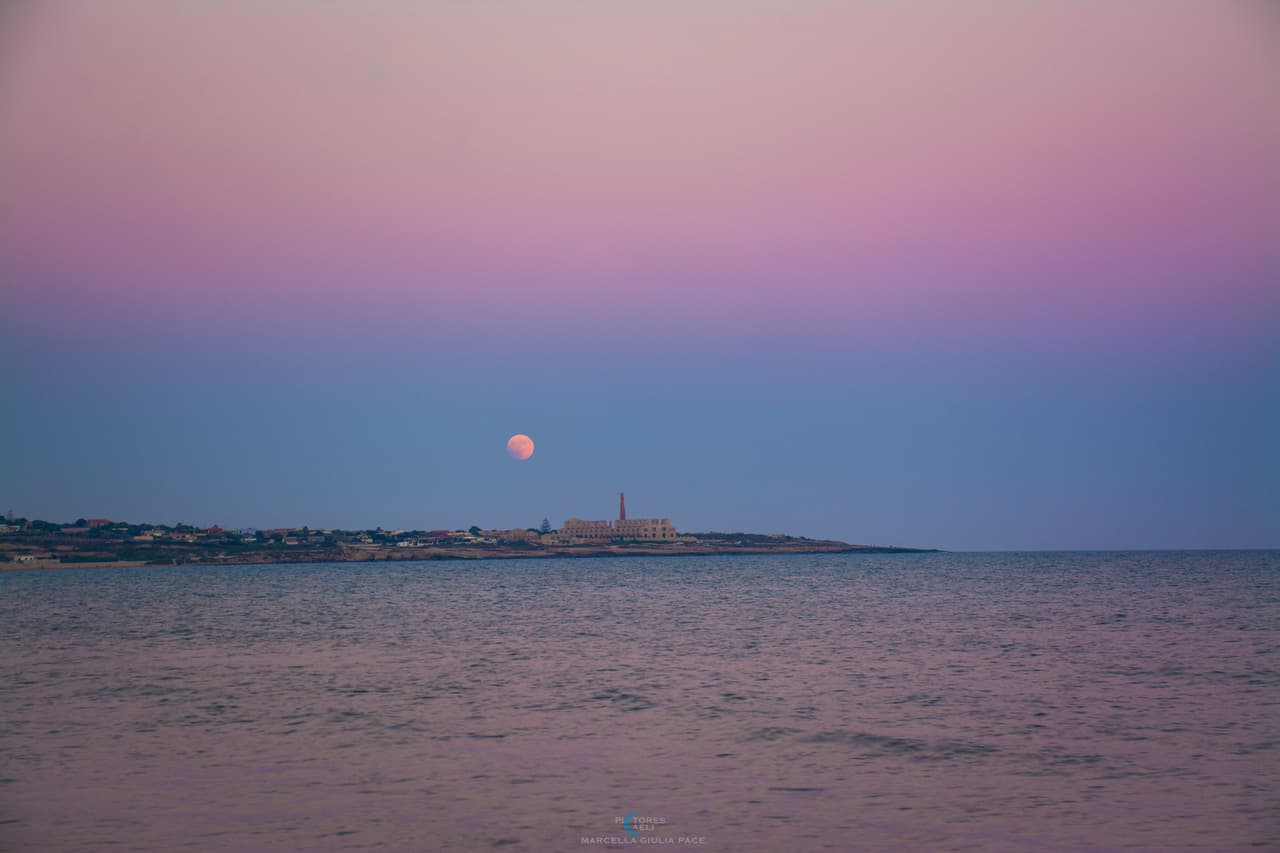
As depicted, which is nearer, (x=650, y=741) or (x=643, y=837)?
(x=643, y=837)

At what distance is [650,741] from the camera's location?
24.8m

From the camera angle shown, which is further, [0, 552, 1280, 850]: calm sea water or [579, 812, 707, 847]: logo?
[0, 552, 1280, 850]: calm sea water

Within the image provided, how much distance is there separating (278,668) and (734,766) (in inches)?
980

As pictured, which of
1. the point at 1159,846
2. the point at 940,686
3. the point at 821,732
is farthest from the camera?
the point at 940,686

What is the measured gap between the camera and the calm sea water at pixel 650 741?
1794 cm

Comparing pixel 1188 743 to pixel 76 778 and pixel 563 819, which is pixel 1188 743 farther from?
pixel 76 778

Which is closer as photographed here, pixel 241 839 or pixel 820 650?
pixel 241 839

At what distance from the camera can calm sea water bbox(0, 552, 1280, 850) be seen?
58.9 ft

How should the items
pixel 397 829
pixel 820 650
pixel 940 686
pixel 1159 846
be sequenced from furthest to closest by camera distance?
pixel 820 650, pixel 940 686, pixel 397 829, pixel 1159 846

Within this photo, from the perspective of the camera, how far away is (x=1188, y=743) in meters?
24.2

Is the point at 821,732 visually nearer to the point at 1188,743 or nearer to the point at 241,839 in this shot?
the point at 1188,743

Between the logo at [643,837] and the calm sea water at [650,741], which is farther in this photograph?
the calm sea water at [650,741]

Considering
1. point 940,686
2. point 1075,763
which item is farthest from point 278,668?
point 1075,763

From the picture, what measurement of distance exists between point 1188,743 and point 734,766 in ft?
37.0
